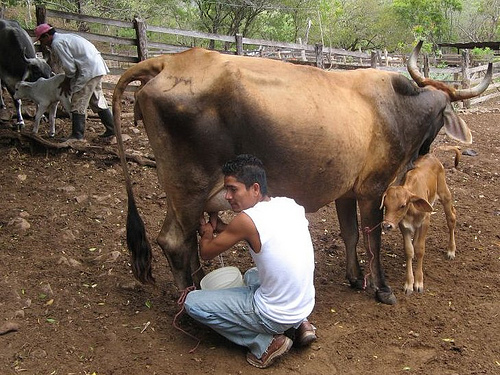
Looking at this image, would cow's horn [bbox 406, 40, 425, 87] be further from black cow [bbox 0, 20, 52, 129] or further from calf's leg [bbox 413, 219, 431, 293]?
black cow [bbox 0, 20, 52, 129]

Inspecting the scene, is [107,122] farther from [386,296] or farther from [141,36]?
[386,296]

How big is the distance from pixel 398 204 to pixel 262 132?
143 centimetres

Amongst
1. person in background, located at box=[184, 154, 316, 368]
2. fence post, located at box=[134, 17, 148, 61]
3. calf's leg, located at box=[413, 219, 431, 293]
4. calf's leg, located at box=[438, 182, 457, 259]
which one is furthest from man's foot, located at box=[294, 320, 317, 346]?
fence post, located at box=[134, 17, 148, 61]

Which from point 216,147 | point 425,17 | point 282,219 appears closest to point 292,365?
point 282,219

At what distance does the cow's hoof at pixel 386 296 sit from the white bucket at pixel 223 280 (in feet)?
4.36

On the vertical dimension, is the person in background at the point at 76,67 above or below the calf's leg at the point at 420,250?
above

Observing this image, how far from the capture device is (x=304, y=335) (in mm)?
3795

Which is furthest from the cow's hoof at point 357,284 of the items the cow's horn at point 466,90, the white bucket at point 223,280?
the cow's horn at point 466,90

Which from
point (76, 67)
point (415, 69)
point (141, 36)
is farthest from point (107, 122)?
point (415, 69)

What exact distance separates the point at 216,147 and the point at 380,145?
1.53m

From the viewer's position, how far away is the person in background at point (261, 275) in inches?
135

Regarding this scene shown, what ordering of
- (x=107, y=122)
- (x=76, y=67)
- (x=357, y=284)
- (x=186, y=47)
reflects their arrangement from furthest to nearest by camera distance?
(x=186, y=47) → (x=107, y=122) → (x=76, y=67) → (x=357, y=284)

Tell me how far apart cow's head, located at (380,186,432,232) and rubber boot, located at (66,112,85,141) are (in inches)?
192

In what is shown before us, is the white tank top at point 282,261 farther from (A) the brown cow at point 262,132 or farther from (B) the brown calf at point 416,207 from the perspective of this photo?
(B) the brown calf at point 416,207
